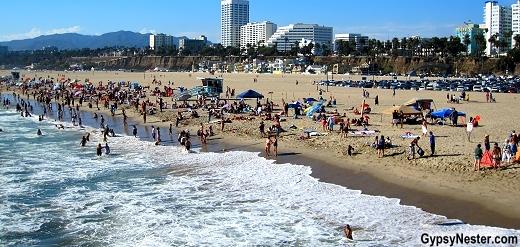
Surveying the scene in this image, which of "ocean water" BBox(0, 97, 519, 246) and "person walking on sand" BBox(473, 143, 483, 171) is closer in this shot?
"ocean water" BBox(0, 97, 519, 246)

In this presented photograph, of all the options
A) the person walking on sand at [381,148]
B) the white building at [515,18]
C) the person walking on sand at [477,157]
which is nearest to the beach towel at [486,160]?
the person walking on sand at [477,157]

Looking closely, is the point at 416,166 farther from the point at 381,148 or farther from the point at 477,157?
the point at 477,157

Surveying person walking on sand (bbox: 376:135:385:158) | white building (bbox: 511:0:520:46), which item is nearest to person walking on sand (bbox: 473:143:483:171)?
person walking on sand (bbox: 376:135:385:158)

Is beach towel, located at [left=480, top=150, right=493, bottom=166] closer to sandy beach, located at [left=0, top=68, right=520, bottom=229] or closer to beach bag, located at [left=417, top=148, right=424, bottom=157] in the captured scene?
sandy beach, located at [left=0, top=68, right=520, bottom=229]

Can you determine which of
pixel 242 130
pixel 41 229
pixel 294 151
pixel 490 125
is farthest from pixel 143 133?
pixel 490 125

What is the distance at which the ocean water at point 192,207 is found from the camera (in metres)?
10.8

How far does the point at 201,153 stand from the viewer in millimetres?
20156

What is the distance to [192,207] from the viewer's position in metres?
13.0

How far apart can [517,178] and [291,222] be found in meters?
6.64

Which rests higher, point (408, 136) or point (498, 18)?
point (498, 18)

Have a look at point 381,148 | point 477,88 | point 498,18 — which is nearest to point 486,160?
point 381,148

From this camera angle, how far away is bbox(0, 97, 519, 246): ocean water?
10.8 meters

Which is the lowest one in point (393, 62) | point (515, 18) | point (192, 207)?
point (192, 207)

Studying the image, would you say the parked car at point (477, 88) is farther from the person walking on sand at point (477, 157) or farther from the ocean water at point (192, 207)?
the person walking on sand at point (477, 157)
